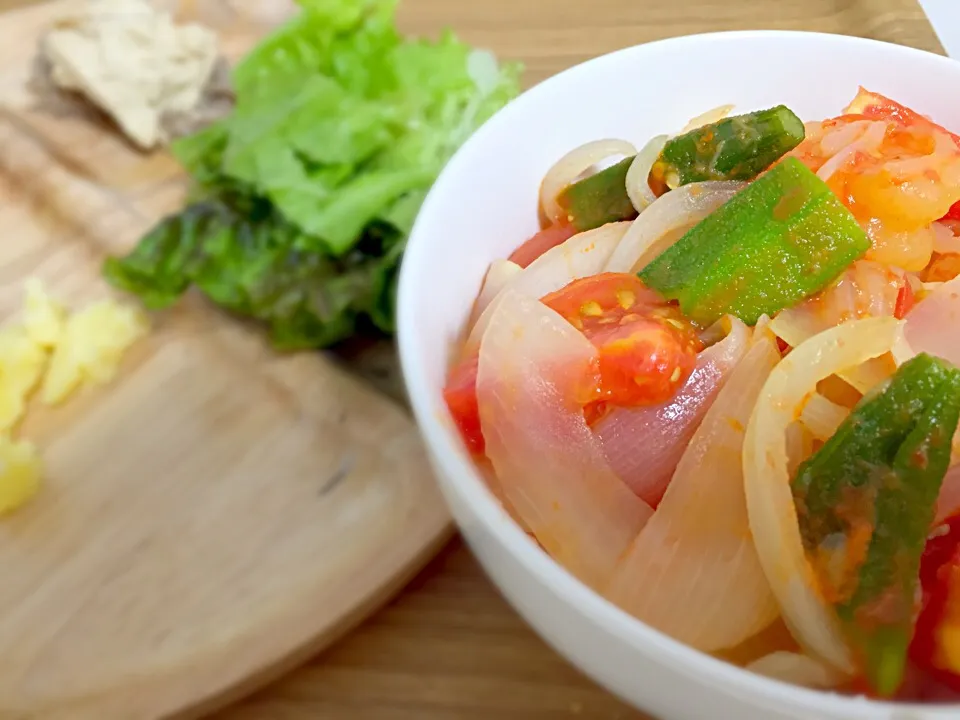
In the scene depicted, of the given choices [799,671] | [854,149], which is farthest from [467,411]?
[854,149]

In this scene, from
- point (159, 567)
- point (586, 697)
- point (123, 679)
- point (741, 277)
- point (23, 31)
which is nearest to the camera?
point (741, 277)

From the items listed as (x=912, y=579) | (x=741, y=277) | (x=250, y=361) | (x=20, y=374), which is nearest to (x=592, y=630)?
(x=912, y=579)

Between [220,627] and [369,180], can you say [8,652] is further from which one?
[369,180]

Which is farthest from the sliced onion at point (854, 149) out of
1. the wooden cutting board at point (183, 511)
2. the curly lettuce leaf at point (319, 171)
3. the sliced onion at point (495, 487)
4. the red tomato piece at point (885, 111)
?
the curly lettuce leaf at point (319, 171)

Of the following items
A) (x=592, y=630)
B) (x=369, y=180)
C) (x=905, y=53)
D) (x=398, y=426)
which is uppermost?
(x=905, y=53)

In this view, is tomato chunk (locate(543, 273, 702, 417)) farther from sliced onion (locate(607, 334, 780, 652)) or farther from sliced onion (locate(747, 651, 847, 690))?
sliced onion (locate(747, 651, 847, 690))

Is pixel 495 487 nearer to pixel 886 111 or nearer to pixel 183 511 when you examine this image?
pixel 886 111

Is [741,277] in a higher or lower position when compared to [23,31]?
higher
